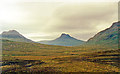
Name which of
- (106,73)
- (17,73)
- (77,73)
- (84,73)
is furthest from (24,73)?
(106,73)

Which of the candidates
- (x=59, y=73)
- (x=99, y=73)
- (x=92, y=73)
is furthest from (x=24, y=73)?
(x=99, y=73)

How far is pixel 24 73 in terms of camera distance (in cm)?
3728

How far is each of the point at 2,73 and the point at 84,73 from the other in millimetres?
31162

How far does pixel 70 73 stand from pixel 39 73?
1148 centimetres

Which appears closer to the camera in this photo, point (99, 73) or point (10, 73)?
point (99, 73)

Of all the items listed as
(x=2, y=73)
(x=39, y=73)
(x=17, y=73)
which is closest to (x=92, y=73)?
(x=39, y=73)

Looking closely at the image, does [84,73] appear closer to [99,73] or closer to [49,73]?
[99,73]

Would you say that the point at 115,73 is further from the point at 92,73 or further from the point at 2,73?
the point at 2,73

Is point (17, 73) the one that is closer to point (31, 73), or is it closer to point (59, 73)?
point (31, 73)

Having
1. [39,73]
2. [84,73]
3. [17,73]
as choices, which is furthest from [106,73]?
[17,73]

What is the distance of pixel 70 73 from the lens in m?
35.8

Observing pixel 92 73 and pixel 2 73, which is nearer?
pixel 92 73

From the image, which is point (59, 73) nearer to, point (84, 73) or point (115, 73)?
point (84, 73)

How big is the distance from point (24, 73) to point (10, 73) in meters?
5.60
